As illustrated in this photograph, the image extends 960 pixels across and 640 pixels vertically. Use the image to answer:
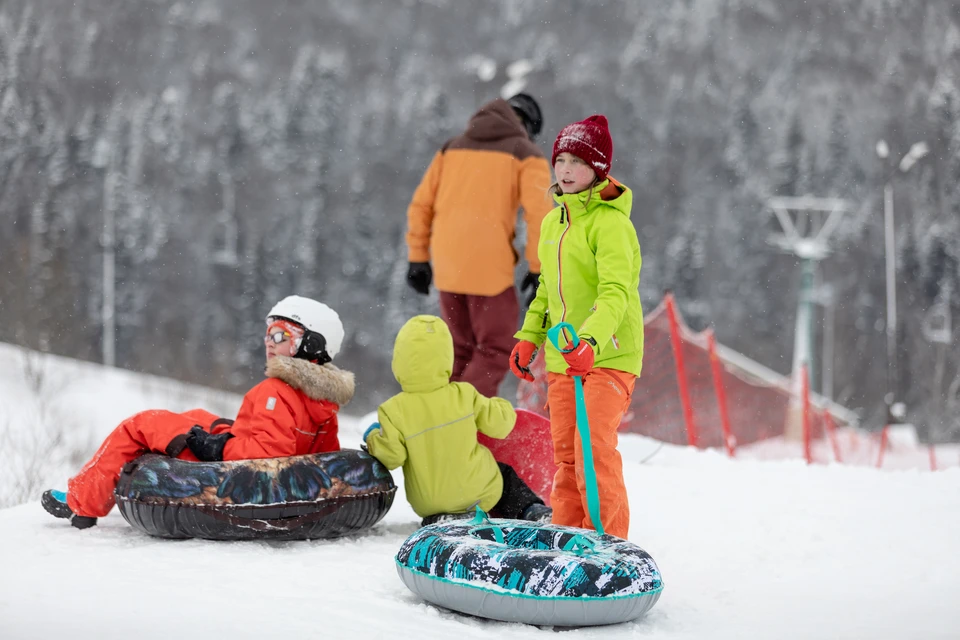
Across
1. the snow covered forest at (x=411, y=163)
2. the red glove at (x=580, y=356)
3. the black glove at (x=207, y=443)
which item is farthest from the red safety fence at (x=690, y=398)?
the snow covered forest at (x=411, y=163)

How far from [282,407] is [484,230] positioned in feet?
6.08

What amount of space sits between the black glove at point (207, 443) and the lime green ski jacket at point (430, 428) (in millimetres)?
487

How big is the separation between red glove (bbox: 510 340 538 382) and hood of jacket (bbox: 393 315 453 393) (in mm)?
315

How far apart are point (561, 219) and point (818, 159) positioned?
3837 centimetres

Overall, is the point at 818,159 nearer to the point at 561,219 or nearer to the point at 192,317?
the point at 192,317

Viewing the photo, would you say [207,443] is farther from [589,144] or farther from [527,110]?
[527,110]

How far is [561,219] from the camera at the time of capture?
10.8 feet

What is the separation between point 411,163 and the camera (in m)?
40.8

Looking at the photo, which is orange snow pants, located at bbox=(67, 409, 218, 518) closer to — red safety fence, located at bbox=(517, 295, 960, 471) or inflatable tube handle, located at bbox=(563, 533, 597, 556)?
inflatable tube handle, located at bbox=(563, 533, 597, 556)

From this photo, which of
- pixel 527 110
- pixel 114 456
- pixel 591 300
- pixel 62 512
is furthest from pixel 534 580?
pixel 527 110

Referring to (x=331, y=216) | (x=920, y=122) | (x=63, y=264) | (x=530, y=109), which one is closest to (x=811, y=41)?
(x=331, y=216)

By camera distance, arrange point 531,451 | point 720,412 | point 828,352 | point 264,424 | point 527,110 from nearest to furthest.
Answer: point 264,424, point 531,451, point 527,110, point 720,412, point 828,352

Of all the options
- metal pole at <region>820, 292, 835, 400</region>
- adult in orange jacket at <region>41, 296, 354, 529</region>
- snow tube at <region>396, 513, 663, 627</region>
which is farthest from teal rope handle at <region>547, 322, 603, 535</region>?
metal pole at <region>820, 292, 835, 400</region>

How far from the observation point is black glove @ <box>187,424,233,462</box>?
3.49 meters
